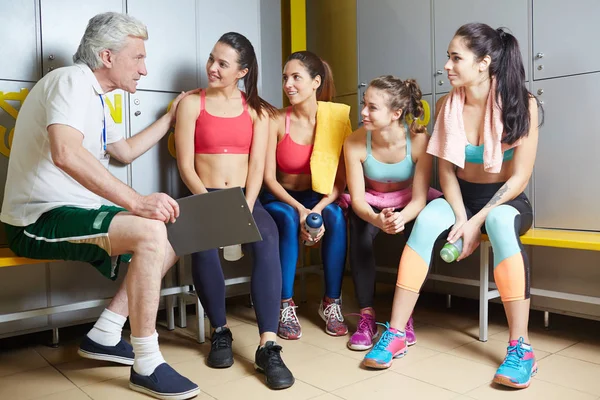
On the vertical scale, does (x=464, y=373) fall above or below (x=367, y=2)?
below

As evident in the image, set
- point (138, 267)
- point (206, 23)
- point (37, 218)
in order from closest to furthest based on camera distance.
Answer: point (138, 267) → point (37, 218) → point (206, 23)

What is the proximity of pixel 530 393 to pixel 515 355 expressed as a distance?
152 mm

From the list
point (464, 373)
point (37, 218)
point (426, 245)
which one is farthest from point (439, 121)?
point (37, 218)

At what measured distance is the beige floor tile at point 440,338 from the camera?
7.60 feet

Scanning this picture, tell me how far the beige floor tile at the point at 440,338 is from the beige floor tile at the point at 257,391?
2.18 ft

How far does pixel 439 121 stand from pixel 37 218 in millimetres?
1550

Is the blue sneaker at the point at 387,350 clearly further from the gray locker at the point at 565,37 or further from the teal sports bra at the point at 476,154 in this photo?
the gray locker at the point at 565,37

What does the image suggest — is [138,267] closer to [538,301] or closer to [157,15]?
[157,15]

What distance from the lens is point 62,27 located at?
2.40 m

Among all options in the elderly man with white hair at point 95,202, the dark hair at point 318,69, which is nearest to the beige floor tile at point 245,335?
the elderly man with white hair at point 95,202

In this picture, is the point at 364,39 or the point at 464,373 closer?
the point at 464,373

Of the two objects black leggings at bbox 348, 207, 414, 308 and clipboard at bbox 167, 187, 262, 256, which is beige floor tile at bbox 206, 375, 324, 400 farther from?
black leggings at bbox 348, 207, 414, 308

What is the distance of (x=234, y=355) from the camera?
2.23m

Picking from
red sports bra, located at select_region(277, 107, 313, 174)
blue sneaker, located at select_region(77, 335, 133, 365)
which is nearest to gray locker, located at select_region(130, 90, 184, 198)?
red sports bra, located at select_region(277, 107, 313, 174)
